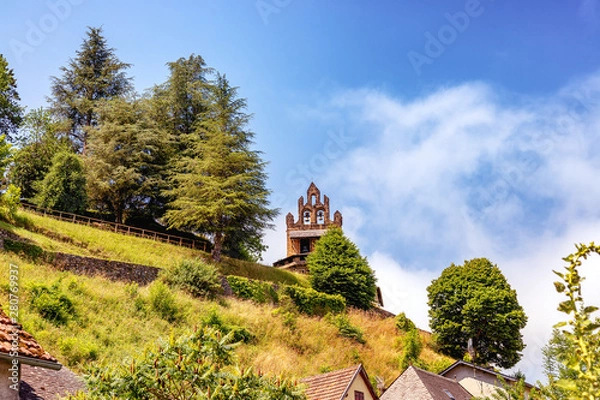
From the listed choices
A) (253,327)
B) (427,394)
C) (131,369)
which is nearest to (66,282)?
(253,327)

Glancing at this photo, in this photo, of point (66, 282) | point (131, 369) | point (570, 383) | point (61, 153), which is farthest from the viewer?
point (61, 153)

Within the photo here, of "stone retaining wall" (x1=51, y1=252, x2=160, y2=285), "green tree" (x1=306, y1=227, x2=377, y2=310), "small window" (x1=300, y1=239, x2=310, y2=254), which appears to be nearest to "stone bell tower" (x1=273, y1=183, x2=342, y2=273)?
"small window" (x1=300, y1=239, x2=310, y2=254)

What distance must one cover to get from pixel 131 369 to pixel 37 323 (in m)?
15.2

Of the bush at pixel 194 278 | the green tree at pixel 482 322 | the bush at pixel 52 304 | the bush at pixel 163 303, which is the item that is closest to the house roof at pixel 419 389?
the bush at pixel 163 303

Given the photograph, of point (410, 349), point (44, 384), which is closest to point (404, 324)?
point (410, 349)

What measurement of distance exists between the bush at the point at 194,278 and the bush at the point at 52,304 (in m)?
8.76

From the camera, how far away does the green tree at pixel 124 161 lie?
47344 mm

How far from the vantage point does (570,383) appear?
8.90ft

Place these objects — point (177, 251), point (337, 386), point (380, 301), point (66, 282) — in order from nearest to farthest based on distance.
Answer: point (337, 386), point (66, 282), point (177, 251), point (380, 301)

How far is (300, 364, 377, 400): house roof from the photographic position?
20.6 meters

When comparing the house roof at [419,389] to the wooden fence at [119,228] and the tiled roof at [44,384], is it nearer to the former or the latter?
the tiled roof at [44,384]

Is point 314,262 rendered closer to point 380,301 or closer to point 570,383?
point 380,301

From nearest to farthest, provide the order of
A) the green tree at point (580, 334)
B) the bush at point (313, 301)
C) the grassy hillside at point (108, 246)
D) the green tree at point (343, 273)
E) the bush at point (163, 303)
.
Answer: the green tree at point (580, 334), the bush at point (163, 303), the grassy hillside at point (108, 246), the bush at point (313, 301), the green tree at point (343, 273)

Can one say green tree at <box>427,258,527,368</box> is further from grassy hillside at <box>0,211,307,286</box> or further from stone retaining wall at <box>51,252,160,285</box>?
stone retaining wall at <box>51,252,160,285</box>
